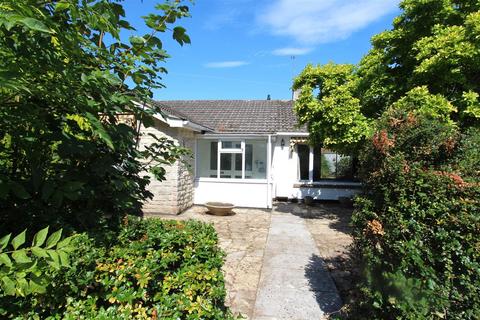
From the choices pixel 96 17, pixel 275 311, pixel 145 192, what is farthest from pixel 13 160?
pixel 275 311

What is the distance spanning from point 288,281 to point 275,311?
1.13 m

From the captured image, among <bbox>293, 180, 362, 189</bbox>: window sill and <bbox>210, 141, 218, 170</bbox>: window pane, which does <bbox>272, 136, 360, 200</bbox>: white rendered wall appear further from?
<bbox>210, 141, 218, 170</bbox>: window pane

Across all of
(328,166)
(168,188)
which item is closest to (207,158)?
(168,188)

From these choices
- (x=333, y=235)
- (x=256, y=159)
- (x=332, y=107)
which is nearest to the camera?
(x=333, y=235)

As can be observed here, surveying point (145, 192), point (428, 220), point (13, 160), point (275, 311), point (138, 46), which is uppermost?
point (138, 46)

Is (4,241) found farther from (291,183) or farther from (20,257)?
(291,183)

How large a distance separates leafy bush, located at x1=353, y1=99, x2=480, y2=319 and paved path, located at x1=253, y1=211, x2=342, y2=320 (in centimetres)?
113

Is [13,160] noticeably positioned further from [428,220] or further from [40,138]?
[428,220]

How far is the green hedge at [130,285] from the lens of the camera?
2088mm

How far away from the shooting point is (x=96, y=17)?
170cm

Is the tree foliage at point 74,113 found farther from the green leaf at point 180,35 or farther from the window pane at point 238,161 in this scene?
the window pane at point 238,161

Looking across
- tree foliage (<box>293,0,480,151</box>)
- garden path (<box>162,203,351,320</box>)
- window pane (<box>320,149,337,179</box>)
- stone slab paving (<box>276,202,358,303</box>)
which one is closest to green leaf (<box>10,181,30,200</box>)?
garden path (<box>162,203,351,320</box>)

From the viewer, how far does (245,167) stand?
1345 centimetres

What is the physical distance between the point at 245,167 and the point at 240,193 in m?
1.19
